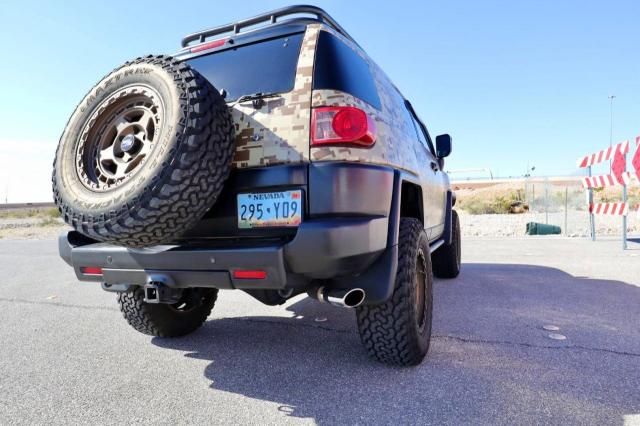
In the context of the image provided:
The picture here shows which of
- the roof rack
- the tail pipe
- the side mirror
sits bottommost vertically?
the tail pipe

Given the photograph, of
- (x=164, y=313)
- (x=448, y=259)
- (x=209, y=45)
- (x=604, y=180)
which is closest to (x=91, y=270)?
(x=164, y=313)

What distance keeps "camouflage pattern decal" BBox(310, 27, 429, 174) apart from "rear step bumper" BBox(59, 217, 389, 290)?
0.31 metres

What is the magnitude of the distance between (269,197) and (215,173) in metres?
0.27

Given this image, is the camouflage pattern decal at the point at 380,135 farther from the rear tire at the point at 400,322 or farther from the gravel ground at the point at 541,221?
the gravel ground at the point at 541,221

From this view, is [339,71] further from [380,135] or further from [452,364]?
[452,364]

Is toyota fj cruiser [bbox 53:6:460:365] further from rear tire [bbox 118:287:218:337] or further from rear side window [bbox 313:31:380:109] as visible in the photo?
rear tire [bbox 118:287:218:337]

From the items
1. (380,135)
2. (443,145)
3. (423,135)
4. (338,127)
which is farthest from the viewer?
(443,145)

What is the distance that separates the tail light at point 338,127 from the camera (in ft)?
6.04

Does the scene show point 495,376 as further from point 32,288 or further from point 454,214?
point 32,288

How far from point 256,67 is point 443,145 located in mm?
2928

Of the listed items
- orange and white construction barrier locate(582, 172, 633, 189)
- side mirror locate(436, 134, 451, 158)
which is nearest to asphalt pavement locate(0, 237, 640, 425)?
side mirror locate(436, 134, 451, 158)

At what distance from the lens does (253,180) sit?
1936 millimetres

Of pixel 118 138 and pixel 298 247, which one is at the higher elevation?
pixel 118 138

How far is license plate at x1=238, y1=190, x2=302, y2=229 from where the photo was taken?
1.84 m
